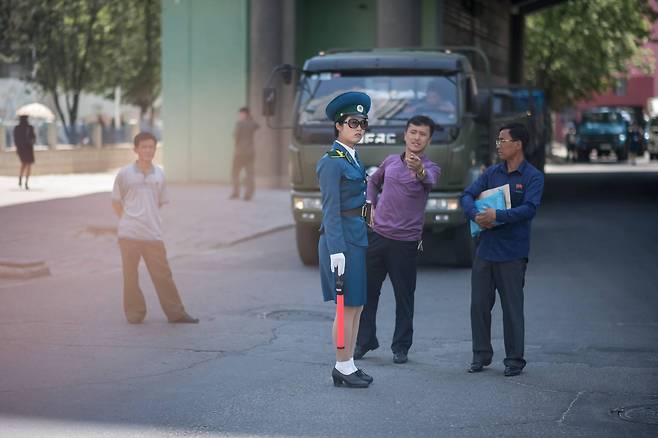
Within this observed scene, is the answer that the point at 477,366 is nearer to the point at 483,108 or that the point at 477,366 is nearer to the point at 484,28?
the point at 483,108

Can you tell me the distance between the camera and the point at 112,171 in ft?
139

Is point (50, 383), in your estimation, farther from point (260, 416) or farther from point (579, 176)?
point (579, 176)

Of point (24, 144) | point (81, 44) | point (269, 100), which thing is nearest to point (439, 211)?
point (269, 100)

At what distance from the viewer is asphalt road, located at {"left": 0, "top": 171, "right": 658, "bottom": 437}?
7.27 metres

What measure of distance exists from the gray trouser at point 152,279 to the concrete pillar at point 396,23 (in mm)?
20238

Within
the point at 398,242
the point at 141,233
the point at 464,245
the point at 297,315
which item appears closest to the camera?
the point at 398,242

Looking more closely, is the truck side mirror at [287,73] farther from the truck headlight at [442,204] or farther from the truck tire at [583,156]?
the truck tire at [583,156]

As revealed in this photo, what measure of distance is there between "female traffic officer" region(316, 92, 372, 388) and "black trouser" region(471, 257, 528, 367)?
1017 millimetres

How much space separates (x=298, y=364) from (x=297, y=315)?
265 centimetres

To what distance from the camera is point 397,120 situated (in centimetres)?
1502

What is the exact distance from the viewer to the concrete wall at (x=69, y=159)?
34.7 meters

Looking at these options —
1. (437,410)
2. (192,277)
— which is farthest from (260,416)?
(192,277)

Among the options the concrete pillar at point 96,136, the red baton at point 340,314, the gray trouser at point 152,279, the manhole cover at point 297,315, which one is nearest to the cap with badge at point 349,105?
the red baton at point 340,314

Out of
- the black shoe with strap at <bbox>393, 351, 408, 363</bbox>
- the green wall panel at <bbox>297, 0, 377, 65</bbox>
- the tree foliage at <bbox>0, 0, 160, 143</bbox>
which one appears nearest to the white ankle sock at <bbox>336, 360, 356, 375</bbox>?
the black shoe with strap at <bbox>393, 351, 408, 363</bbox>
